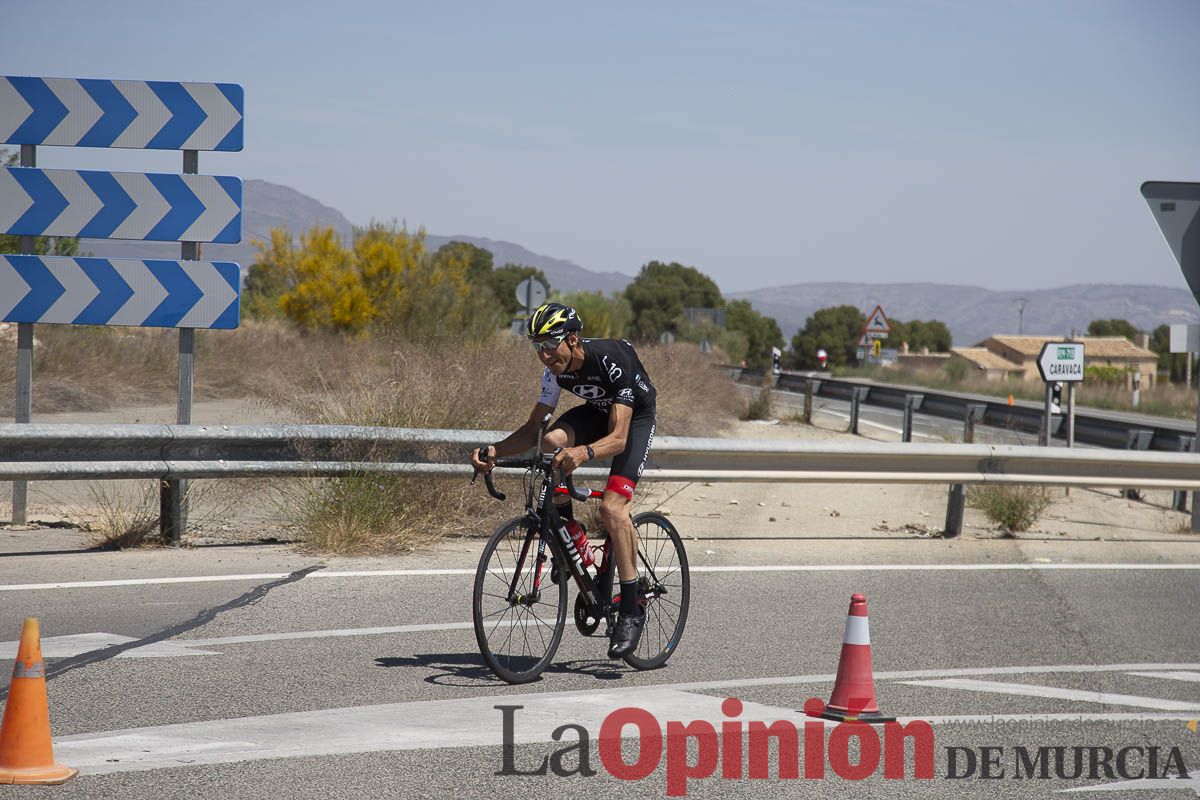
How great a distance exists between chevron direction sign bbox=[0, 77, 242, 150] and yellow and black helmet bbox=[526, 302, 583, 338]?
510cm

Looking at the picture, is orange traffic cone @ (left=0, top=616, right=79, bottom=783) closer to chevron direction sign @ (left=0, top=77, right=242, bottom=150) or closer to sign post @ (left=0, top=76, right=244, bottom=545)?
sign post @ (left=0, top=76, right=244, bottom=545)

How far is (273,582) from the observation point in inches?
327

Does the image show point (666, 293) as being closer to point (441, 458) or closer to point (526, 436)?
point (441, 458)

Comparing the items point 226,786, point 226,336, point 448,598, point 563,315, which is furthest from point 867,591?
point 226,336

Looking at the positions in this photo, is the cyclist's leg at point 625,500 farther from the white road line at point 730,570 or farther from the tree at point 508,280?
the tree at point 508,280

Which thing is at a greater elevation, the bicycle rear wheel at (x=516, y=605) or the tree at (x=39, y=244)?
the tree at (x=39, y=244)

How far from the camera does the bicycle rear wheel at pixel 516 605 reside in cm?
602

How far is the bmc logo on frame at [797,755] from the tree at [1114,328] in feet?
483

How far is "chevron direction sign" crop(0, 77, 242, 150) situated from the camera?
33.2 ft

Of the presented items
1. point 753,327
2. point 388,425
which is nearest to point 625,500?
point 388,425

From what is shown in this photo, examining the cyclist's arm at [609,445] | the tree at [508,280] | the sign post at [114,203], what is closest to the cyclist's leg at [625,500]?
the cyclist's arm at [609,445]

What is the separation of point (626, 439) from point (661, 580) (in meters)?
0.97

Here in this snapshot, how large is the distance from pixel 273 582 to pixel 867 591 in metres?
4.00

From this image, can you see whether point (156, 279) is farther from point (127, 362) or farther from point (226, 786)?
point (127, 362)
